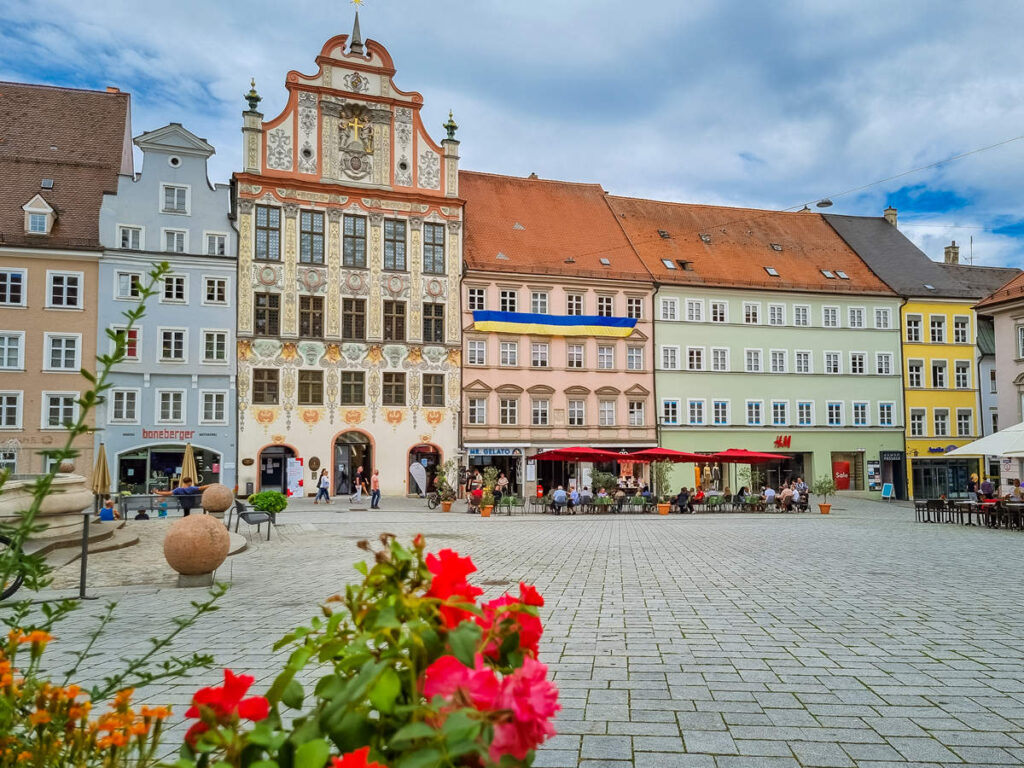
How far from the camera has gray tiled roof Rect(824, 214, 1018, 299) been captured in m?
45.8

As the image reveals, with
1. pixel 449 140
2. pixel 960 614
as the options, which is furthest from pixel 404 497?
pixel 960 614

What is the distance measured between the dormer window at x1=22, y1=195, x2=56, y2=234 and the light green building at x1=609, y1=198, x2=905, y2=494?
27701mm

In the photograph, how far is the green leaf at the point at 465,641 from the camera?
1457mm

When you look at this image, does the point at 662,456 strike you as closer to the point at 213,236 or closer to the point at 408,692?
the point at 213,236

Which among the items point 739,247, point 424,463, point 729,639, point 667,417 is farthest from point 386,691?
point 739,247

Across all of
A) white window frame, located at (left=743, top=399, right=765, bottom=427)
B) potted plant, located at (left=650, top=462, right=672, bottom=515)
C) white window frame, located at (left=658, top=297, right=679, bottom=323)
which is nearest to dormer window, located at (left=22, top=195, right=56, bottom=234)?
potted plant, located at (left=650, top=462, right=672, bottom=515)

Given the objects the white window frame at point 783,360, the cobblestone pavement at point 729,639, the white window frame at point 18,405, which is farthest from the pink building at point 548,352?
the cobblestone pavement at point 729,639

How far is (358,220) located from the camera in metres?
37.7

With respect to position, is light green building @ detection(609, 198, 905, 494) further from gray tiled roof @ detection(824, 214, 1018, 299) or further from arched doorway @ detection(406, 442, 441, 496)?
arched doorway @ detection(406, 442, 441, 496)

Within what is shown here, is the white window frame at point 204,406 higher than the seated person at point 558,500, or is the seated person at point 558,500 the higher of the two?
the white window frame at point 204,406

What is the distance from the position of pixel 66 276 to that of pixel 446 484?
58.5 feet

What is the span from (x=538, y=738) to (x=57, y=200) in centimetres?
3981

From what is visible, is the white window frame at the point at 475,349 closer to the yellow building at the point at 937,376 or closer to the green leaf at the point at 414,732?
the yellow building at the point at 937,376

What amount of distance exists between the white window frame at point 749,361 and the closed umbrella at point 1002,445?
63.9 ft
